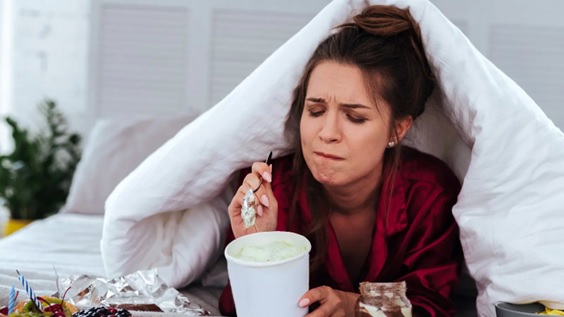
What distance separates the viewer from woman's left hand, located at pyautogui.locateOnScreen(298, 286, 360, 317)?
1.37m

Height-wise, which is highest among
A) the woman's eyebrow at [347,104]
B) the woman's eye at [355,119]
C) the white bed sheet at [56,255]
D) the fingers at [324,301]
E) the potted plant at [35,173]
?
the woman's eyebrow at [347,104]

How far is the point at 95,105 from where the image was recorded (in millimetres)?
3736

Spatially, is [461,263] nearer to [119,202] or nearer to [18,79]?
[119,202]

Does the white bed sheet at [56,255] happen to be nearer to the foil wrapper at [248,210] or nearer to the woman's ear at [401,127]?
the foil wrapper at [248,210]

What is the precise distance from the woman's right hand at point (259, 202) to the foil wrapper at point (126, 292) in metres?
0.18

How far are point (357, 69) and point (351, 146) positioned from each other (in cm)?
16

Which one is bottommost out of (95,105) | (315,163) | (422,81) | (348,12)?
(95,105)

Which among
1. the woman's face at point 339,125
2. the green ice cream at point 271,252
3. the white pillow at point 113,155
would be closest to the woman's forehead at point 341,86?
the woman's face at point 339,125

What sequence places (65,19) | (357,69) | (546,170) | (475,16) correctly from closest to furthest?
(546,170) < (357,69) < (475,16) < (65,19)

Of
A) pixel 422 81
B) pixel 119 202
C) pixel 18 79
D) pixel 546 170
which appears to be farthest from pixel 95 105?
pixel 546 170

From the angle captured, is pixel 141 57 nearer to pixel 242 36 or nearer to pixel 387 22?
pixel 242 36

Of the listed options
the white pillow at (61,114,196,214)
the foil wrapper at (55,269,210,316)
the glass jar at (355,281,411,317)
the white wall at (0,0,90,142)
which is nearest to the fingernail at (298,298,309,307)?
the glass jar at (355,281,411,317)

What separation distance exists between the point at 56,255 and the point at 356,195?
34.9 inches

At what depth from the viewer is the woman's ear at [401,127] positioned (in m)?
1.74
